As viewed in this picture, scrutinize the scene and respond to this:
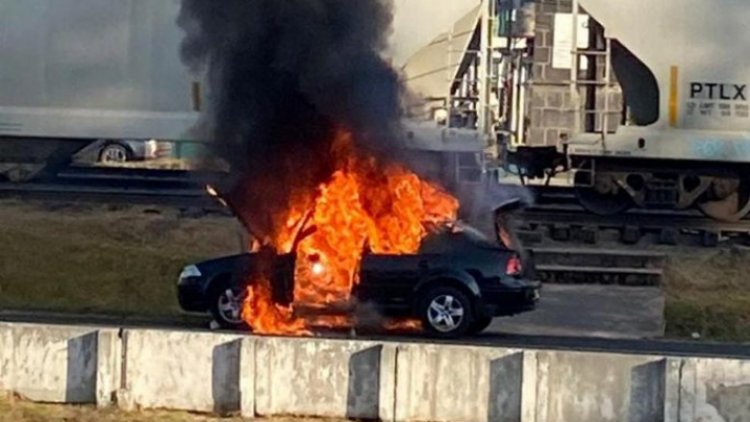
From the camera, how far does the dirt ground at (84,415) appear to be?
10727 millimetres

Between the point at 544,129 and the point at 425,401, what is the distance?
1093 cm

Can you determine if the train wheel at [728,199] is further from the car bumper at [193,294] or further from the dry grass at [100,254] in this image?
the car bumper at [193,294]

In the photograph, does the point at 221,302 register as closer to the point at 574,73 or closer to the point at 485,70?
the point at 485,70

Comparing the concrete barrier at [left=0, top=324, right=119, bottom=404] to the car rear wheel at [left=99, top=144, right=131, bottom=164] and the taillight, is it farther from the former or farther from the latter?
the car rear wheel at [left=99, top=144, right=131, bottom=164]

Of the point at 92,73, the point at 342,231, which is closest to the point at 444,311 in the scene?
the point at 342,231

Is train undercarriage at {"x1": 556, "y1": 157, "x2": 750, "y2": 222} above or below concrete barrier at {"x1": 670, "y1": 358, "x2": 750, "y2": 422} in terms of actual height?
above

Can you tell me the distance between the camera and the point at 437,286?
1538cm

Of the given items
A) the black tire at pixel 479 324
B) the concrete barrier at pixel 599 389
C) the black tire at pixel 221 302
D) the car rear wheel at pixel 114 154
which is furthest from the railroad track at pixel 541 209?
the concrete barrier at pixel 599 389

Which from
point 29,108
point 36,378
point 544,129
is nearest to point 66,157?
point 29,108

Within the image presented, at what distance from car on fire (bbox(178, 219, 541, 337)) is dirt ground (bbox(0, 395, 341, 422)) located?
4.18 meters

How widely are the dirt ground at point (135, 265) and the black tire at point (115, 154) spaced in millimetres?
5677

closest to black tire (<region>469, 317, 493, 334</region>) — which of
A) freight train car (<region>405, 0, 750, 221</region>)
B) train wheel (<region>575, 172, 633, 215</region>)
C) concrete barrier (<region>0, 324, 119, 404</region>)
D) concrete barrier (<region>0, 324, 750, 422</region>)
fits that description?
concrete barrier (<region>0, 324, 750, 422</region>)

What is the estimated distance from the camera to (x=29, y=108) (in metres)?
23.2

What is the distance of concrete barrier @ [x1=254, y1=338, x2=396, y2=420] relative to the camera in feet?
35.8
